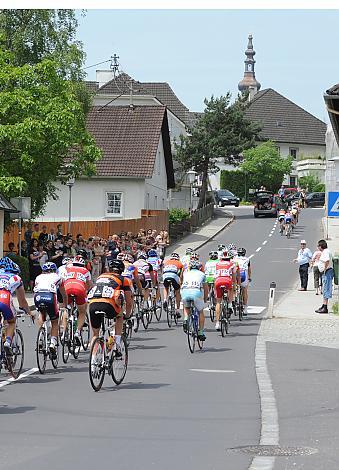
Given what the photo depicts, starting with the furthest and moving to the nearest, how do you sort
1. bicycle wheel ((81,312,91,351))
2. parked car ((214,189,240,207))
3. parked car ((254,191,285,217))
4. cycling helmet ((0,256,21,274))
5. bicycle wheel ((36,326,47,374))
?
1. parked car ((214,189,240,207))
2. parked car ((254,191,285,217))
3. bicycle wheel ((81,312,91,351))
4. bicycle wheel ((36,326,47,374))
5. cycling helmet ((0,256,21,274))

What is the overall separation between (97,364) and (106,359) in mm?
349

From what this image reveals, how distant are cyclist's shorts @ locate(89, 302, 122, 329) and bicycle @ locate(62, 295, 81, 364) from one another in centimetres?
273

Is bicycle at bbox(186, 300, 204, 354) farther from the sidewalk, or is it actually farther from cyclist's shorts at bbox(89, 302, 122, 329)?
the sidewalk

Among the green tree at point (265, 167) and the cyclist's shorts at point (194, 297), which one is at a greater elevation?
the green tree at point (265, 167)

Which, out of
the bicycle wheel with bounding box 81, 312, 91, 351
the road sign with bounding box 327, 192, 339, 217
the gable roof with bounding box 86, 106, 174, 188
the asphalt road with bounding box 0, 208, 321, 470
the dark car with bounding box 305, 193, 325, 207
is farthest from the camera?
the dark car with bounding box 305, 193, 325, 207

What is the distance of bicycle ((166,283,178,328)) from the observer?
77.1ft

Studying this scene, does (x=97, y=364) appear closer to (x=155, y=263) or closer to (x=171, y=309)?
(x=171, y=309)

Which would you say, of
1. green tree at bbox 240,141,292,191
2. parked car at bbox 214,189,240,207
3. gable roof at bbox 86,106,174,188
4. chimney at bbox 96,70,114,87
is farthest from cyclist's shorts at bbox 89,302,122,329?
green tree at bbox 240,141,292,191

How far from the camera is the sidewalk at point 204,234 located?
56484mm

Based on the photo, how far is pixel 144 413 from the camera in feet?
39.7

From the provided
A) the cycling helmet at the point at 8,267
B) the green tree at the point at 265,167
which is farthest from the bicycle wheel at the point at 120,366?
the green tree at the point at 265,167

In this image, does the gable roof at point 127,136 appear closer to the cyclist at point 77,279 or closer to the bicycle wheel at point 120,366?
the cyclist at point 77,279

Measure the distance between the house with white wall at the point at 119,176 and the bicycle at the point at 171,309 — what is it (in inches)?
1403

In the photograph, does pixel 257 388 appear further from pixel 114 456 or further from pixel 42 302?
pixel 114 456
